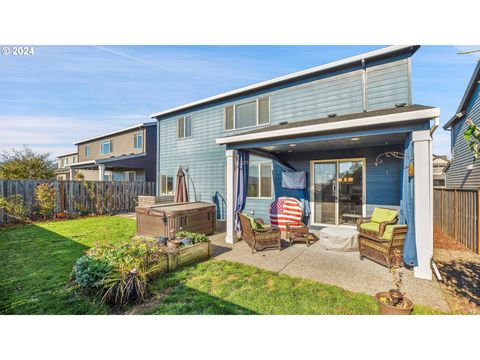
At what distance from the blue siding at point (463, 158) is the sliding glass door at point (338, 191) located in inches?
159

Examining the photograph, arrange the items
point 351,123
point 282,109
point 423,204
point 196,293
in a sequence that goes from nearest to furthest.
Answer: point 196,293 < point 423,204 < point 351,123 < point 282,109

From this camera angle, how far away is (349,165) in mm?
6992

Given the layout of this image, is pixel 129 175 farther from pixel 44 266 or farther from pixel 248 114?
pixel 44 266

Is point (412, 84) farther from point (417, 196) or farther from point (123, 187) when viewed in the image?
point (123, 187)

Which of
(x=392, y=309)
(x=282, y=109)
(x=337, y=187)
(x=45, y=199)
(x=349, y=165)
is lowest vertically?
(x=392, y=309)

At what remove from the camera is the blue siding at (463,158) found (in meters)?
8.48

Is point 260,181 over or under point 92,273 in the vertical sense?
over

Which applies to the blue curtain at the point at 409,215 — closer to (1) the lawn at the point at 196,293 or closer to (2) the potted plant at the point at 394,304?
(1) the lawn at the point at 196,293

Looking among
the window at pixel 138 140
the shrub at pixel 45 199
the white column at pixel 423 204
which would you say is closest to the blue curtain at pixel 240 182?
the white column at pixel 423 204

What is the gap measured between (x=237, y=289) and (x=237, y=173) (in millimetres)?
3469

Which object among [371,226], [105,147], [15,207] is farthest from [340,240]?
[105,147]

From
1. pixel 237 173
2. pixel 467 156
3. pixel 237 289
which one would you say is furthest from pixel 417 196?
pixel 467 156

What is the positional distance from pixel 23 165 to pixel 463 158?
81.6 feet
